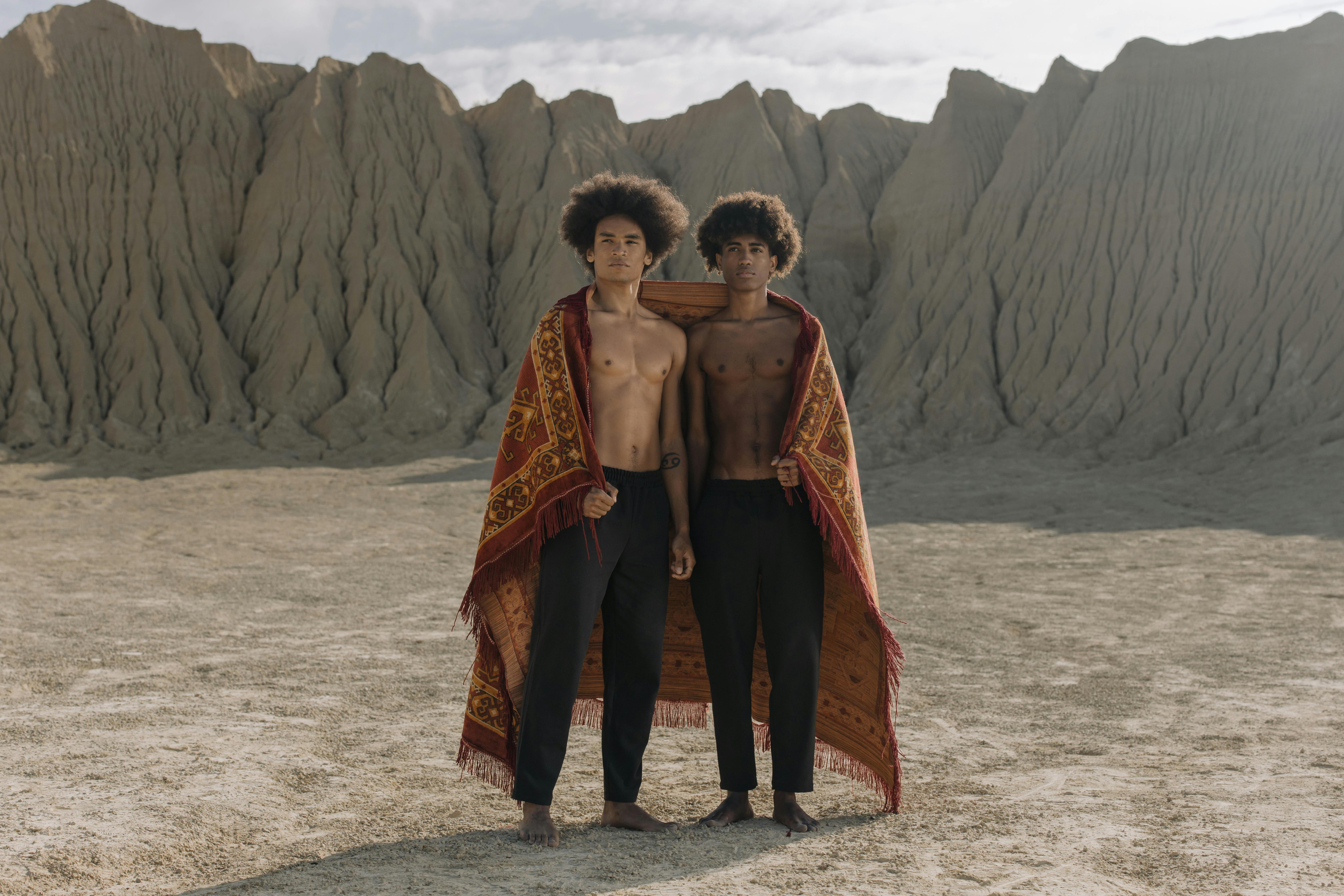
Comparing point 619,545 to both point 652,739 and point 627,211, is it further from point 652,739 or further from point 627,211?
point 652,739

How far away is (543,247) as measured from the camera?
2511cm

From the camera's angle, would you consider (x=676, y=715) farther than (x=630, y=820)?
Yes

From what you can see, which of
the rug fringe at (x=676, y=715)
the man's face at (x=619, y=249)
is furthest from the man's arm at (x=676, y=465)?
the rug fringe at (x=676, y=715)

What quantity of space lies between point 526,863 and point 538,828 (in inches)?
7.8

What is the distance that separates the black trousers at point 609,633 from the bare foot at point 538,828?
0.10 ft

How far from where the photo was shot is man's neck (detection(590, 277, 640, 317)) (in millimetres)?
3832

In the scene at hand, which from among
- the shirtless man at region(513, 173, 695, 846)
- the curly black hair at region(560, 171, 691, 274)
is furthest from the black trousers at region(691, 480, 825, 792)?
the curly black hair at region(560, 171, 691, 274)

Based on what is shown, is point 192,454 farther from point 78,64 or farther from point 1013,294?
point 1013,294

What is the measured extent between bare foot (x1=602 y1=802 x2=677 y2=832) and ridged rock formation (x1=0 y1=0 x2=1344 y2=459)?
16776mm

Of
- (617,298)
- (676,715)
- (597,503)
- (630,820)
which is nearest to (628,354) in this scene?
(617,298)

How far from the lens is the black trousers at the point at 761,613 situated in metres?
3.69

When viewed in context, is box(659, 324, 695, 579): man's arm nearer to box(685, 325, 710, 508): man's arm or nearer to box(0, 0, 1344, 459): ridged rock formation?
box(685, 325, 710, 508): man's arm

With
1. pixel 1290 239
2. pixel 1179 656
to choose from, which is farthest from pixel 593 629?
pixel 1290 239

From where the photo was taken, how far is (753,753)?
3754 millimetres
